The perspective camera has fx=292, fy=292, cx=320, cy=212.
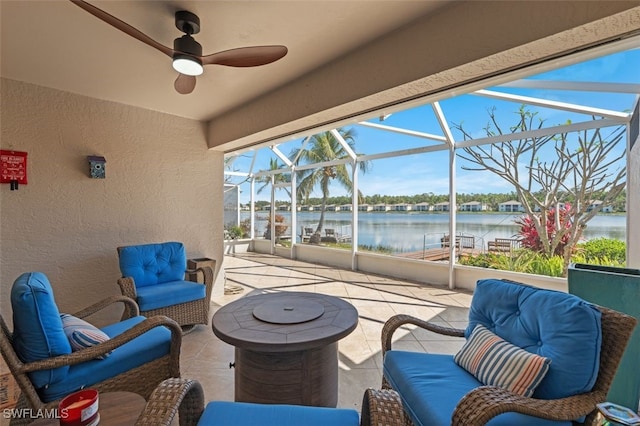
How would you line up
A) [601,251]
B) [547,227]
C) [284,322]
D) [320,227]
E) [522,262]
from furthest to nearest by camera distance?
1. [320,227]
2. [522,262]
3. [547,227]
4. [601,251]
5. [284,322]

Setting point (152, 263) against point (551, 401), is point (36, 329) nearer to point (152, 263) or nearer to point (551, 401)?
point (152, 263)

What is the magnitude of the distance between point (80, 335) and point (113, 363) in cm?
24

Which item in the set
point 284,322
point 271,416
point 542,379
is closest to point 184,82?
point 284,322

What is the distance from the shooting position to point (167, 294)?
298 centimetres

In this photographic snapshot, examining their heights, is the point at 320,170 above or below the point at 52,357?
above

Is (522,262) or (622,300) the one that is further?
(522,262)

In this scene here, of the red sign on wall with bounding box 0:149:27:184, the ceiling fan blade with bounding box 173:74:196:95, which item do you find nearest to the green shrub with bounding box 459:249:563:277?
the ceiling fan blade with bounding box 173:74:196:95

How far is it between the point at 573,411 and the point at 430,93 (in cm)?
215

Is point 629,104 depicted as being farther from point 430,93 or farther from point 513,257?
point 430,93

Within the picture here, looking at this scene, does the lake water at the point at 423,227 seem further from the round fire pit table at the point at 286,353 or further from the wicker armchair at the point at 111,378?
the wicker armchair at the point at 111,378

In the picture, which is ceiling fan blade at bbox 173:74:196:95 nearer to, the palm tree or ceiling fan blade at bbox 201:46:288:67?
ceiling fan blade at bbox 201:46:288:67

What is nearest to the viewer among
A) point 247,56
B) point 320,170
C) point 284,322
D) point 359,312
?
point 284,322

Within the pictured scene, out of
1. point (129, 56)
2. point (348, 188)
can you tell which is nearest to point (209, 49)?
point (129, 56)

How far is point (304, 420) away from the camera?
1.19 m
